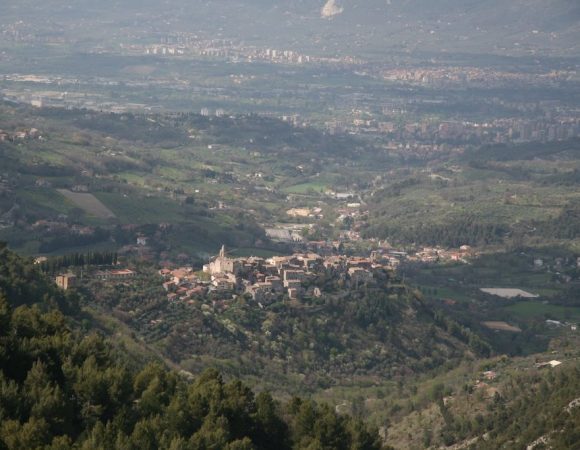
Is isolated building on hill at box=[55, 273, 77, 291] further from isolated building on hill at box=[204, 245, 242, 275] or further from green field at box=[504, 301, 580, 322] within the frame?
green field at box=[504, 301, 580, 322]

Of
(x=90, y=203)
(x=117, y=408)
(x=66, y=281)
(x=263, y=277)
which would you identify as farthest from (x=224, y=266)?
(x=117, y=408)

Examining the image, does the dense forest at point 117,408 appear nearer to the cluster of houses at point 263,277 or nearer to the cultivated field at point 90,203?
the cluster of houses at point 263,277

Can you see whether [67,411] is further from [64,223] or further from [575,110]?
[575,110]

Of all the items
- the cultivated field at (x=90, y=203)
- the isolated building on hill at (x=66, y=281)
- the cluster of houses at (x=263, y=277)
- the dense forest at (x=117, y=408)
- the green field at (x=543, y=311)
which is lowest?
the green field at (x=543, y=311)

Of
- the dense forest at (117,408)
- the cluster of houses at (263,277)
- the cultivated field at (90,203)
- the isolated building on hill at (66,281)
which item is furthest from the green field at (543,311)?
the dense forest at (117,408)

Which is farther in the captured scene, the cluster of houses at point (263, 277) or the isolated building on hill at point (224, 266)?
the isolated building on hill at point (224, 266)

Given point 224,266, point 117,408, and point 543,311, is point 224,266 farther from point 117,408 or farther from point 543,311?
point 117,408

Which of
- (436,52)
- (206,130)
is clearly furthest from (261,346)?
(436,52)
